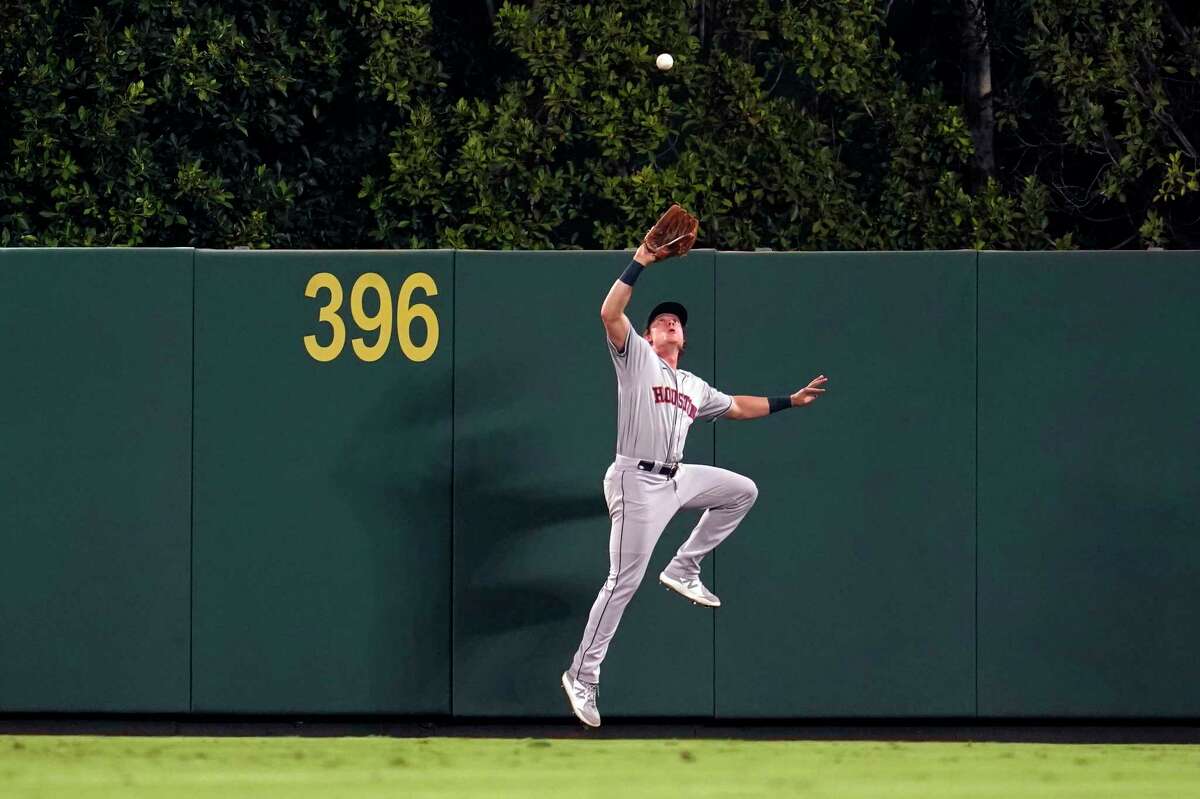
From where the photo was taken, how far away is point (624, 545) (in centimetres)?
746

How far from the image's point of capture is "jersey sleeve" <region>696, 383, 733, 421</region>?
7465mm

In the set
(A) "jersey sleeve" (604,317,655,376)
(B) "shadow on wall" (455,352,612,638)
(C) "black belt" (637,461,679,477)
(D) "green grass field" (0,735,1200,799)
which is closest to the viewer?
(D) "green grass field" (0,735,1200,799)

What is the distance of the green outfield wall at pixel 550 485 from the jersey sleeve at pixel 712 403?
0.13 meters

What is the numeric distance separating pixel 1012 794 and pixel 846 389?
84.5 inches

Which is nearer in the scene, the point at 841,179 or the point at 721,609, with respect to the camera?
the point at 721,609

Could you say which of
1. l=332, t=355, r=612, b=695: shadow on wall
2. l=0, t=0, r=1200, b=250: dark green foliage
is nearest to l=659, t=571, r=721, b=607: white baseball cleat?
l=332, t=355, r=612, b=695: shadow on wall

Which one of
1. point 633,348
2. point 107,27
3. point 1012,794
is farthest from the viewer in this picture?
point 107,27

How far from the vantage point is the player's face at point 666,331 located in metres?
7.51

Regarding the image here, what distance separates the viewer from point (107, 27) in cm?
1256

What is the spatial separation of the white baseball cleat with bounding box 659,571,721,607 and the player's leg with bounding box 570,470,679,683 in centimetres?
19

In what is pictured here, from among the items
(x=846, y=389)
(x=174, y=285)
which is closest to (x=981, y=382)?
(x=846, y=389)

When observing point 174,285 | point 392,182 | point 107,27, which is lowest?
point 174,285

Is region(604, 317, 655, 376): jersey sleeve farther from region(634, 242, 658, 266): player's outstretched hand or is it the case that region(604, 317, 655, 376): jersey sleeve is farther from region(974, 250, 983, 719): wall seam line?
region(974, 250, 983, 719): wall seam line

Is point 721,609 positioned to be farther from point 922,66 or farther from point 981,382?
point 922,66
